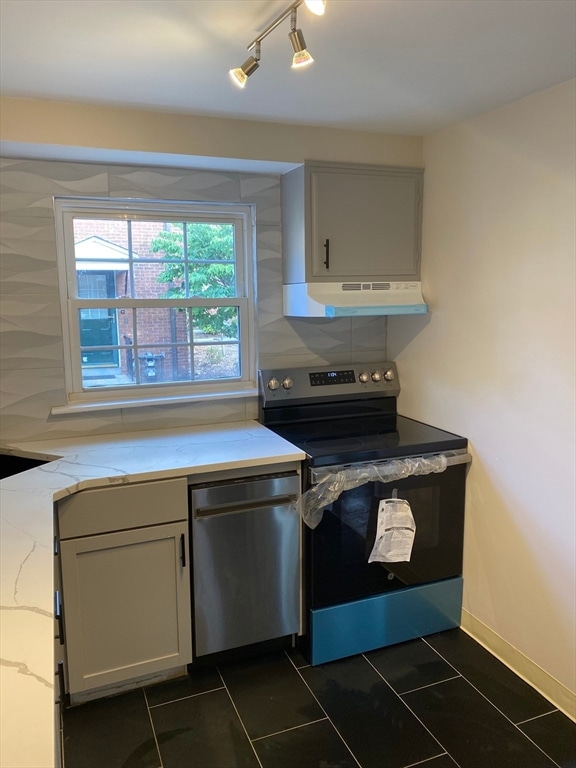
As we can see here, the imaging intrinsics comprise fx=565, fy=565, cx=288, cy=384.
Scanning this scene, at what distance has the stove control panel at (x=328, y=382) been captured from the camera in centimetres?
275

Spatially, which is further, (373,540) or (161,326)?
(161,326)

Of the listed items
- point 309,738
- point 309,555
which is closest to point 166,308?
point 309,555

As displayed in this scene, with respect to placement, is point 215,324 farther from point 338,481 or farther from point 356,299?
point 338,481

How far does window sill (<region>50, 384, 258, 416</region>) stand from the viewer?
2.47 metres

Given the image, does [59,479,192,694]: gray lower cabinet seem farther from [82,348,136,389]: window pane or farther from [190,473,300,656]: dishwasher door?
[82,348,136,389]: window pane

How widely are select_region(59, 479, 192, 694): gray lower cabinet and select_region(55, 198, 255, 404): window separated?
26.4 inches

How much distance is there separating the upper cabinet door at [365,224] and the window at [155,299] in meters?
0.41

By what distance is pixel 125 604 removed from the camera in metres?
2.08

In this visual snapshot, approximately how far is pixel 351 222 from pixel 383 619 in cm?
174

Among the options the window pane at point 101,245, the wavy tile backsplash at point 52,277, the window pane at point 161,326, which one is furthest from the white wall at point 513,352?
the window pane at point 101,245

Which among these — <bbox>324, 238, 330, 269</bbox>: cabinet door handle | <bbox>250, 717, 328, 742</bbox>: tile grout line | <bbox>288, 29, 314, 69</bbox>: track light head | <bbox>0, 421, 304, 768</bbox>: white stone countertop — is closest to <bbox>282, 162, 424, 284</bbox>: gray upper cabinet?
<bbox>324, 238, 330, 269</bbox>: cabinet door handle

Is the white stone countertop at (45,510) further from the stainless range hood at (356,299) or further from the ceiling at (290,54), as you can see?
the ceiling at (290,54)

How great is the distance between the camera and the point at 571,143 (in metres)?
1.87

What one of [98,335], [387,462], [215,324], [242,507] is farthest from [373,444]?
[98,335]
